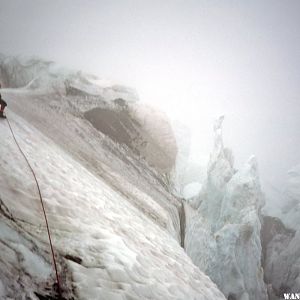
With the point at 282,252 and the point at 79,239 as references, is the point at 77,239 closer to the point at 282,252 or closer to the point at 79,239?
the point at 79,239

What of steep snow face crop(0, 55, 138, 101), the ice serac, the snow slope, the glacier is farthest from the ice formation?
steep snow face crop(0, 55, 138, 101)

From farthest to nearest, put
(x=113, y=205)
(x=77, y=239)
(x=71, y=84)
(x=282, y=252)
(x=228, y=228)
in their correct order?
(x=282, y=252), (x=228, y=228), (x=71, y=84), (x=113, y=205), (x=77, y=239)

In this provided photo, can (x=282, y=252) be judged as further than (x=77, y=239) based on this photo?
Yes

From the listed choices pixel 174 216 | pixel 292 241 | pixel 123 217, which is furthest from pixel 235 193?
pixel 123 217

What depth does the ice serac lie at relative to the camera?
723 inches

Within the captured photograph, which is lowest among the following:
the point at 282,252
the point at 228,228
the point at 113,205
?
the point at 282,252

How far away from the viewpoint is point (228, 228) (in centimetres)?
2689

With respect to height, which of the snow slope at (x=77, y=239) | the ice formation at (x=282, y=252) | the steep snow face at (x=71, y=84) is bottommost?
the ice formation at (x=282, y=252)

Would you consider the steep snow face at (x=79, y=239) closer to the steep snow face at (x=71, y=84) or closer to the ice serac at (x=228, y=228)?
the steep snow face at (x=71, y=84)

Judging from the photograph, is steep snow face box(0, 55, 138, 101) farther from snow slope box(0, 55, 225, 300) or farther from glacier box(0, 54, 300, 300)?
snow slope box(0, 55, 225, 300)

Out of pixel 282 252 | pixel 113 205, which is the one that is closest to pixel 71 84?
pixel 113 205

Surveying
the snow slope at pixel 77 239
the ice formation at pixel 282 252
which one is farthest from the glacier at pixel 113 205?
the ice formation at pixel 282 252

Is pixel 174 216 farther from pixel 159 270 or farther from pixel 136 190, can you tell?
pixel 159 270

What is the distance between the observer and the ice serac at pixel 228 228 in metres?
18.4
